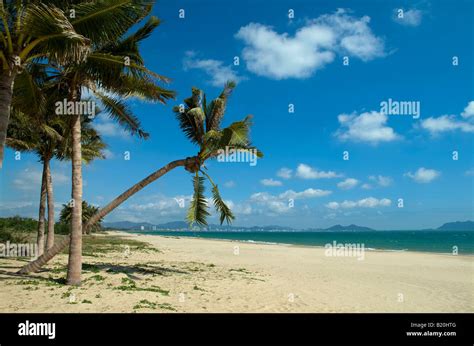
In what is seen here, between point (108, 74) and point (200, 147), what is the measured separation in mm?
4387

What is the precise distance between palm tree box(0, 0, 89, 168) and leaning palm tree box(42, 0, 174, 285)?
931 mm

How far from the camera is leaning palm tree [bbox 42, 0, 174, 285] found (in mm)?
8633

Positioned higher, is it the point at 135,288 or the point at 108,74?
the point at 108,74

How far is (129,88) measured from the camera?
11.2 metres

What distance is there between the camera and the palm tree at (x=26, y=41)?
7.24 meters

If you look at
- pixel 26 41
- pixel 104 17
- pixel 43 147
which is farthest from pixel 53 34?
pixel 43 147

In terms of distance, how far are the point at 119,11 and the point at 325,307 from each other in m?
9.44

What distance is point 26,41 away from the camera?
26.6ft

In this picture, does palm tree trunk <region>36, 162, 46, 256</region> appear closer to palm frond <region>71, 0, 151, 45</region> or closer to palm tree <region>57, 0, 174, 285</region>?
palm tree <region>57, 0, 174, 285</region>

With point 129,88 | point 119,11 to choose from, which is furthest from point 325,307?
point 119,11

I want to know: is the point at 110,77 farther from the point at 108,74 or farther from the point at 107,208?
the point at 107,208

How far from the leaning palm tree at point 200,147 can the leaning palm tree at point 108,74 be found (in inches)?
56.5

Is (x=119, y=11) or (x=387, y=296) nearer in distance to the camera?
(x=119, y=11)
